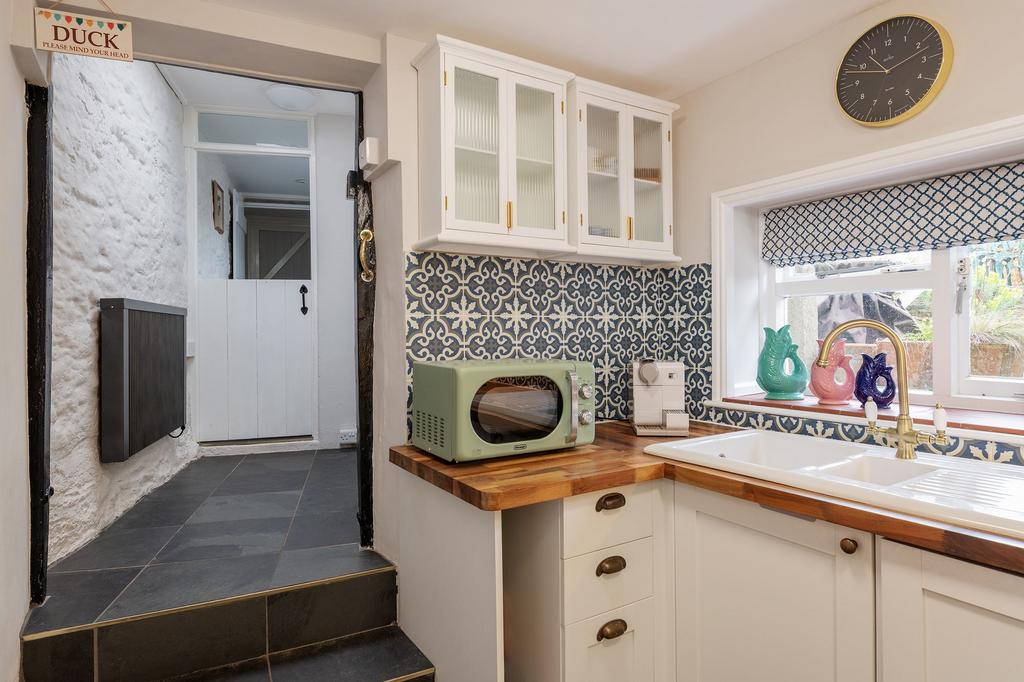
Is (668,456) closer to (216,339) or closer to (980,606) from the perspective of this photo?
(980,606)

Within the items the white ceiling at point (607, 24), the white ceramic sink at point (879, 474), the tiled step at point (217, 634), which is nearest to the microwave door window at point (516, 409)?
the white ceramic sink at point (879, 474)

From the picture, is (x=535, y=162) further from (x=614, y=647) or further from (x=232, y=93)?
(x=232, y=93)

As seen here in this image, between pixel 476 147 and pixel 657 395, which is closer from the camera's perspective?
pixel 476 147

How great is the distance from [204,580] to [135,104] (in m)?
2.63

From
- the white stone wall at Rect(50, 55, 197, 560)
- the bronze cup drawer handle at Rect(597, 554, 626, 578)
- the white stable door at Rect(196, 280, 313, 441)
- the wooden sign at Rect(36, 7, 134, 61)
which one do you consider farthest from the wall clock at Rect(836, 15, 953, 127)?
the white stable door at Rect(196, 280, 313, 441)

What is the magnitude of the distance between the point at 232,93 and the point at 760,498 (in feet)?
13.9

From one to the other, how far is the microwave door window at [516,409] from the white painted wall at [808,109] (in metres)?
1.10

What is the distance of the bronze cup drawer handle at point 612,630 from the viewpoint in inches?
63.4

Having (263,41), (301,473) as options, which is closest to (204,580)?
(301,473)

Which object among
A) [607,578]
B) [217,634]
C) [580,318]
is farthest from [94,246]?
[607,578]

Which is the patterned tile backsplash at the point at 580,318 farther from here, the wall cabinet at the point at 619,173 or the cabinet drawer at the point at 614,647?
the cabinet drawer at the point at 614,647

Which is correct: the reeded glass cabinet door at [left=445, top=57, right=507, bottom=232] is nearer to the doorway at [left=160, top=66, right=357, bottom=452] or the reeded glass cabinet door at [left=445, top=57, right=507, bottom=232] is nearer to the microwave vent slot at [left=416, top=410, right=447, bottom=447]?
the microwave vent slot at [left=416, top=410, right=447, bottom=447]

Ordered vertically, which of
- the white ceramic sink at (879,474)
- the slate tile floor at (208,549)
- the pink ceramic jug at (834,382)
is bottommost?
the slate tile floor at (208,549)

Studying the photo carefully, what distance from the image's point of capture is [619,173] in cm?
232
